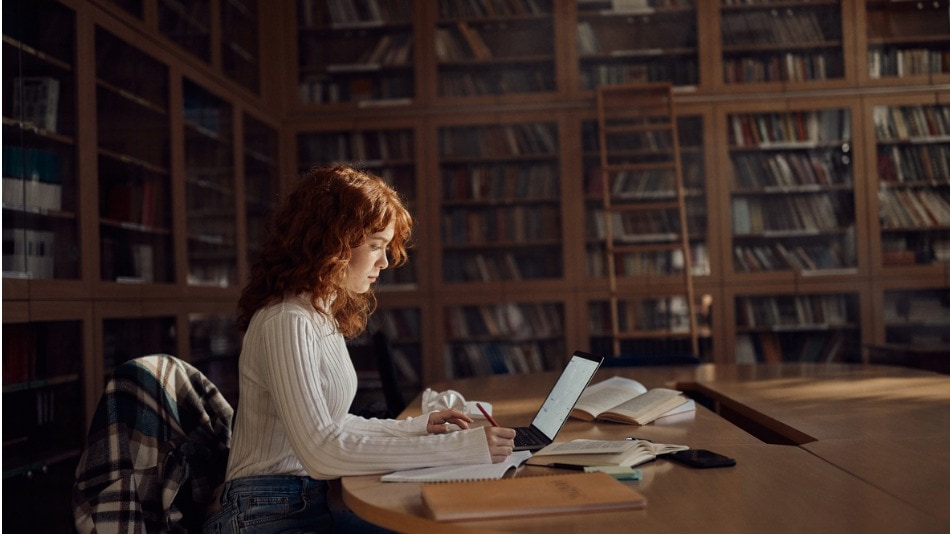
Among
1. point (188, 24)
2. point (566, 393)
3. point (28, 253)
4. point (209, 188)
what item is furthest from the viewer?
point (209, 188)

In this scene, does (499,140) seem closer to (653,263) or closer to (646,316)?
(653,263)

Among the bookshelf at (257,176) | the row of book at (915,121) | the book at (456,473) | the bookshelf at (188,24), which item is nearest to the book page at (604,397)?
the book at (456,473)

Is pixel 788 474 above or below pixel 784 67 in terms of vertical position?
below

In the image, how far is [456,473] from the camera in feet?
4.83

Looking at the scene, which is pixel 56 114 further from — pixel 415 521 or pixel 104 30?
pixel 415 521

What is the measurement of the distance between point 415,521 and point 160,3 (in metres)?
3.35

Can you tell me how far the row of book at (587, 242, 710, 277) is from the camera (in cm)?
549

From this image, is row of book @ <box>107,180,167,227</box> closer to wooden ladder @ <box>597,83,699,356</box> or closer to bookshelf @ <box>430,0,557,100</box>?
bookshelf @ <box>430,0,557,100</box>

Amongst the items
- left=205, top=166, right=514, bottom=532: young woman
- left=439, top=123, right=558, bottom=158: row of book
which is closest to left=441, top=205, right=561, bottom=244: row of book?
left=439, top=123, right=558, bottom=158: row of book

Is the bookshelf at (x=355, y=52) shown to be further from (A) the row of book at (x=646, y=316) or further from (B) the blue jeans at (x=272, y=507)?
(B) the blue jeans at (x=272, y=507)

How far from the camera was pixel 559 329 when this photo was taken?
5527 millimetres

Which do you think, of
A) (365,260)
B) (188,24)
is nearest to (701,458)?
(365,260)

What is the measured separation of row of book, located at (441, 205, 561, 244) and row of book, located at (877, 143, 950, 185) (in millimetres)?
1984

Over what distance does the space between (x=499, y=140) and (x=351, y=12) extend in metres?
1.25
